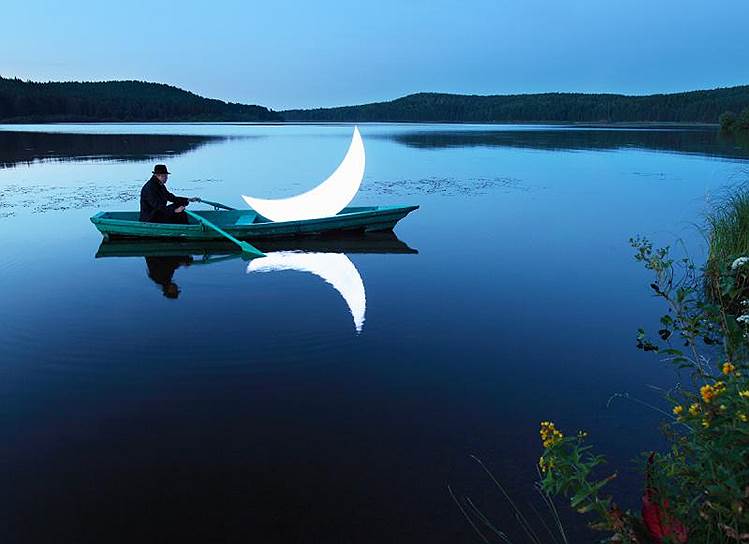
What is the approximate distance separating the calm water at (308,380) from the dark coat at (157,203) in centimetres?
83

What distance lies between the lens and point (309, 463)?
5195mm

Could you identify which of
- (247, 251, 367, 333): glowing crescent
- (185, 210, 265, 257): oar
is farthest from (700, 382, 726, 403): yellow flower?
(185, 210, 265, 257): oar

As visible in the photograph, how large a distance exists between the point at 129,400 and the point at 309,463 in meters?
2.31

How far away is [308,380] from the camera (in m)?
6.82

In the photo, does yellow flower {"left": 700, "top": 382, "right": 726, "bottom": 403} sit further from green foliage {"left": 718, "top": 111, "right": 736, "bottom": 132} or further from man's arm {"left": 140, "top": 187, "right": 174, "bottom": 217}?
green foliage {"left": 718, "top": 111, "right": 736, "bottom": 132}

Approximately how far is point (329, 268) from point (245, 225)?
2.72 m

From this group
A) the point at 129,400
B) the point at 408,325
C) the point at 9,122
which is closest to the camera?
the point at 129,400

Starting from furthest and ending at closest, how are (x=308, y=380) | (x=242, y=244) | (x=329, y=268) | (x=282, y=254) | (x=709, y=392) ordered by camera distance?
(x=282, y=254) < (x=242, y=244) < (x=329, y=268) < (x=308, y=380) < (x=709, y=392)

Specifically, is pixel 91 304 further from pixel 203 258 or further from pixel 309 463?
pixel 309 463

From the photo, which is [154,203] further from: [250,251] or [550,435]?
[550,435]

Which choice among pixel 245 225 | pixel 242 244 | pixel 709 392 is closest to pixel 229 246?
pixel 245 225

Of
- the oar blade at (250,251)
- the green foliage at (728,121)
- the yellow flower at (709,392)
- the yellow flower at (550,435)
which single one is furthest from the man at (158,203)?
the green foliage at (728,121)

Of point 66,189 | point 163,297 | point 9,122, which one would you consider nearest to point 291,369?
point 163,297

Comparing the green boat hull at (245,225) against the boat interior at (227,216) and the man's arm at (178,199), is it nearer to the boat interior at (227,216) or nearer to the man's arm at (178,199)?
the boat interior at (227,216)
